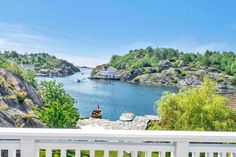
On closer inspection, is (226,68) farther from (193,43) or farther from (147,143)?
(147,143)

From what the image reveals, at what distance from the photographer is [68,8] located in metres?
58.6

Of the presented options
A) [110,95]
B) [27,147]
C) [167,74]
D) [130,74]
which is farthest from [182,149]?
[130,74]

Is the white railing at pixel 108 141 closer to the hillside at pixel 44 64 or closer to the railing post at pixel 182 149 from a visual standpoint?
the railing post at pixel 182 149

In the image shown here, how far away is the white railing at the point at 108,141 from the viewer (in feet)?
5.60

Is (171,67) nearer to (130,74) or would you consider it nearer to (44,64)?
(130,74)

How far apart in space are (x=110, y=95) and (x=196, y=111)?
32656 millimetres

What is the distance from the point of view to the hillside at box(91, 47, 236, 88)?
42188 mm

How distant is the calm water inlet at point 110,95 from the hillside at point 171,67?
135 centimetres

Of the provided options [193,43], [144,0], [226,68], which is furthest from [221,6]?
[226,68]

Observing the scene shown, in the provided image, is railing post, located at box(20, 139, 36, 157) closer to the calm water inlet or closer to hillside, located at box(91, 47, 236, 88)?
the calm water inlet

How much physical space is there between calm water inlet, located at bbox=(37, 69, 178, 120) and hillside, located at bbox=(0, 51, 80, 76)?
947mm

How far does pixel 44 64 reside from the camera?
40.4 metres

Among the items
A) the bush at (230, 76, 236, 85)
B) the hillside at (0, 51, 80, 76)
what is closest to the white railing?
the hillside at (0, 51, 80, 76)

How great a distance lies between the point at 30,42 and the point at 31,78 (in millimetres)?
37019
